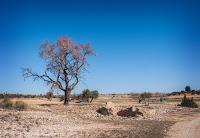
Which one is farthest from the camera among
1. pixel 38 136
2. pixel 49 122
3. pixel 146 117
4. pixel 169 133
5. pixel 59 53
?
pixel 59 53

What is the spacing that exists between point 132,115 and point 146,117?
1.49m

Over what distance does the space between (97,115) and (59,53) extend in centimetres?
1490

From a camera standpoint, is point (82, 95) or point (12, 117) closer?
point (12, 117)

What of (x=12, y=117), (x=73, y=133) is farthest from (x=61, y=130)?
(x=12, y=117)

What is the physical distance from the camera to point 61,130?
2341 cm

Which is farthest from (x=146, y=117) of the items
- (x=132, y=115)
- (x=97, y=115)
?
(x=97, y=115)

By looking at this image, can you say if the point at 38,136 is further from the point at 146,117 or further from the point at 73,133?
the point at 146,117

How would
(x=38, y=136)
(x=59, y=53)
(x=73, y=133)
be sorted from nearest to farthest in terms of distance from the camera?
(x=38, y=136) → (x=73, y=133) → (x=59, y=53)

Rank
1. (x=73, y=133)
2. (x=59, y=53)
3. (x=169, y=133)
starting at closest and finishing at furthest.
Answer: (x=73, y=133), (x=169, y=133), (x=59, y=53)

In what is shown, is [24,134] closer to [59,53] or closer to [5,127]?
[5,127]

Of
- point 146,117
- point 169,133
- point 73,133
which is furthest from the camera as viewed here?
point 146,117

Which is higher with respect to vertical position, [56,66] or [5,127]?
[56,66]

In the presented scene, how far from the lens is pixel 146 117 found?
3816 centimetres

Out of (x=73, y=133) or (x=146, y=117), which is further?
(x=146, y=117)
